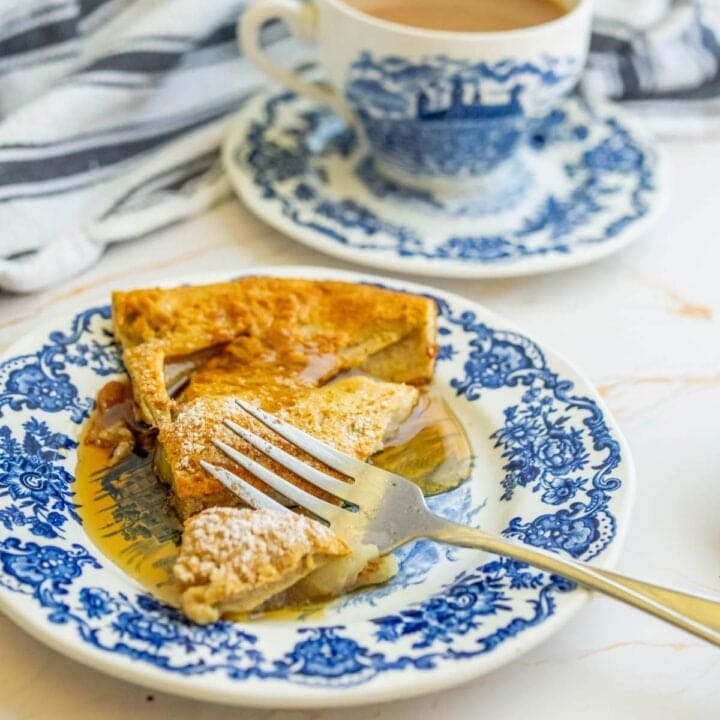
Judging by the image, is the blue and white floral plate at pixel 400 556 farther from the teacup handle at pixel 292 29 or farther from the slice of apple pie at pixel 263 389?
the teacup handle at pixel 292 29

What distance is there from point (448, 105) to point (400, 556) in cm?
79

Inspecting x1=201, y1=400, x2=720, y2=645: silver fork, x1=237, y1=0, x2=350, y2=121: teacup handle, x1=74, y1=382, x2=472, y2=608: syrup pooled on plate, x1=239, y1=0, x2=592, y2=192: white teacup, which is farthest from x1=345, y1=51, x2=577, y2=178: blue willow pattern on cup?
x1=201, y1=400, x2=720, y2=645: silver fork

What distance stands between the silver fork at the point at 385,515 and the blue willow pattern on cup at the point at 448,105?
65 centimetres

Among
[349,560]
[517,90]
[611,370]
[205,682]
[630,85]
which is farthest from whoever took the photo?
[630,85]

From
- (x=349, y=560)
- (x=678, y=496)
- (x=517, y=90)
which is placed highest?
(x=517, y=90)

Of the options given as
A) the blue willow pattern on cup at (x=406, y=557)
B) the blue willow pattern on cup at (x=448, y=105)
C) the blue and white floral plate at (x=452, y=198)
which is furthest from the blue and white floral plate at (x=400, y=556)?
the blue willow pattern on cup at (x=448, y=105)

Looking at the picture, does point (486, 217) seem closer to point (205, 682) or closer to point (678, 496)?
point (678, 496)

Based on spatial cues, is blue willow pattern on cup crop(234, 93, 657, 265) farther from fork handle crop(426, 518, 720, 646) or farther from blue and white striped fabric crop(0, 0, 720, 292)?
fork handle crop(426, 518, 720, 646)

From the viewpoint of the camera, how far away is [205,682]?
87 cm

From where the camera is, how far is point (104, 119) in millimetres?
1706

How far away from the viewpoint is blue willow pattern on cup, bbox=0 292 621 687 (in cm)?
91

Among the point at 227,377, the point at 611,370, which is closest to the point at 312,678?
the point at 227,377

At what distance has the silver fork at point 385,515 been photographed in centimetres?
94

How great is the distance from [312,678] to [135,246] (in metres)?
0.94
